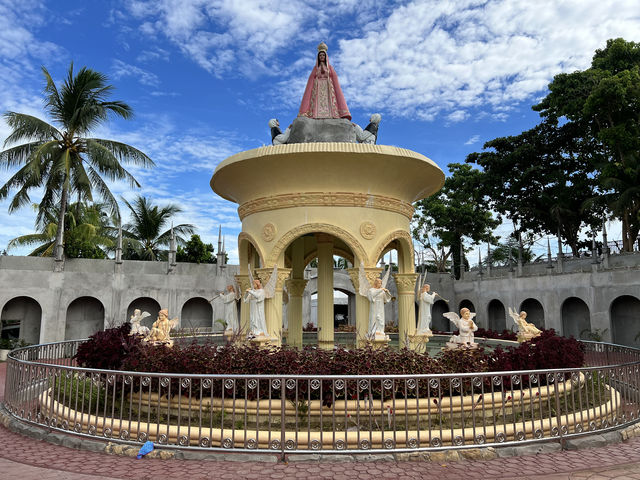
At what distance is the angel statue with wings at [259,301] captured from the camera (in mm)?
10102

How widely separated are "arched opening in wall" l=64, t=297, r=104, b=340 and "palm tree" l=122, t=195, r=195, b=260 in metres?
7.03

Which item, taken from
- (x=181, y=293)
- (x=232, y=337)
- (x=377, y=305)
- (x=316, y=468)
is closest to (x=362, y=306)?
(x=377, y=305)

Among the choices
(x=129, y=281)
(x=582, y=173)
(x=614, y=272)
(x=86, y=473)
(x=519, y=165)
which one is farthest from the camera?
(x=519, y=165)

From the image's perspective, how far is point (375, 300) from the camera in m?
9.90

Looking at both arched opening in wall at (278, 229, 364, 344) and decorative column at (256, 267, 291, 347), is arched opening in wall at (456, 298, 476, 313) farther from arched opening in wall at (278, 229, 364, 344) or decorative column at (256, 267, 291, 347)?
decorative column at (256, 267, 291, 347)

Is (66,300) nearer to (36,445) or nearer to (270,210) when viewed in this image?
(270,210)

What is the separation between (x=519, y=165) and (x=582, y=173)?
390 centimetres

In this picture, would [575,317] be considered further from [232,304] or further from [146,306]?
[146,306]

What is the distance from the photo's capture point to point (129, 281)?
Result: 23.4m

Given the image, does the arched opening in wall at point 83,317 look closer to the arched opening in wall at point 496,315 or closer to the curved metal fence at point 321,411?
the curved metal fence at point 321,411

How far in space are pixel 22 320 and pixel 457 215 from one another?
28.8 metres

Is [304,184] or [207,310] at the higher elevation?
[304,184]

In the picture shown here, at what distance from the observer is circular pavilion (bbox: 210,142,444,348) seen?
9.95 m

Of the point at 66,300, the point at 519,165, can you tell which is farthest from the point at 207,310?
the point at 519,165
